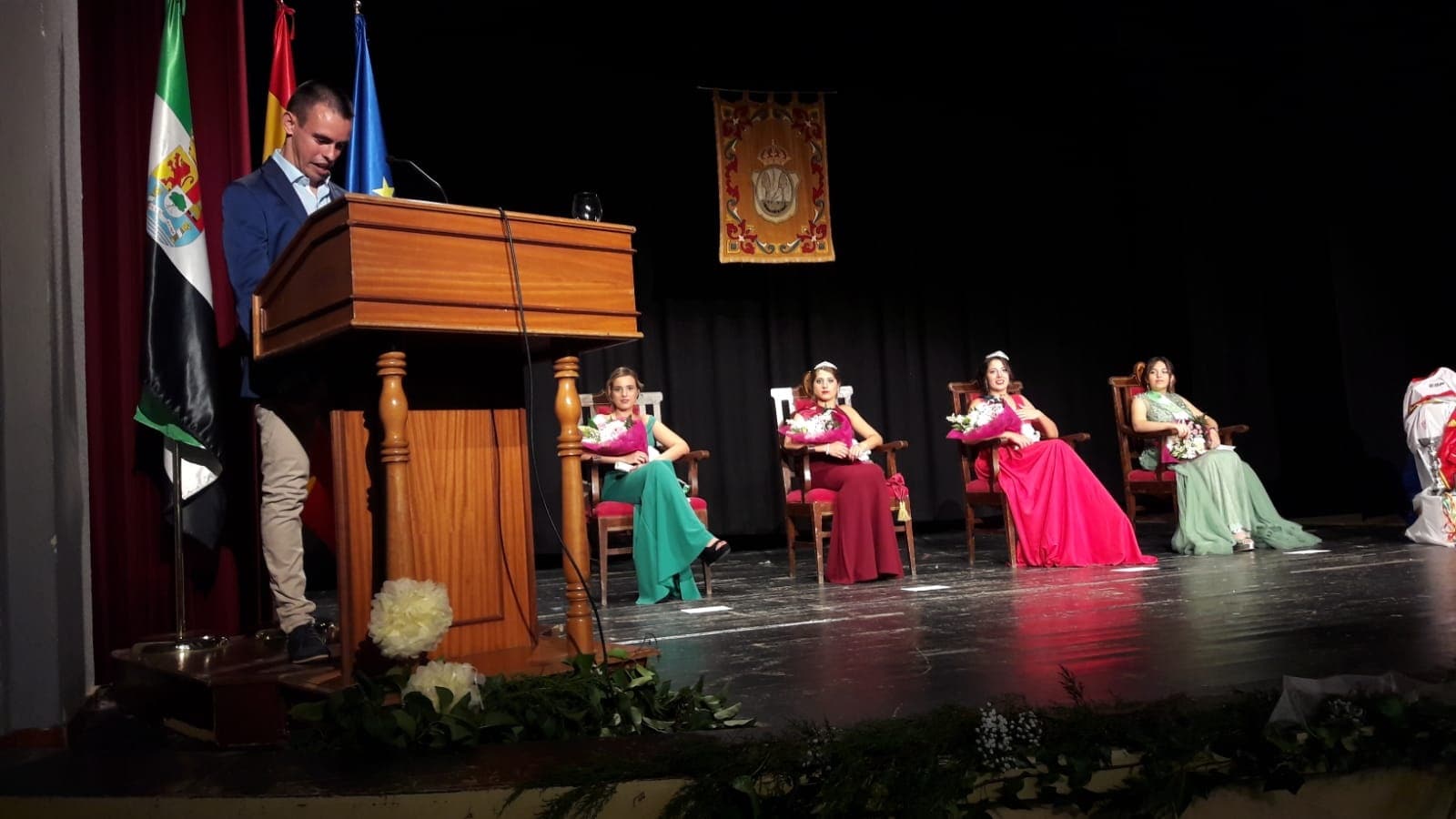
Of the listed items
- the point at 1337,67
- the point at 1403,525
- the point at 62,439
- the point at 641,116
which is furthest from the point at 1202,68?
the point at 62,439

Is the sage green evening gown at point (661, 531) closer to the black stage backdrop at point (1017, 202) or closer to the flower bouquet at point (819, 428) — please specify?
the flower bouquet at point (819, 428)

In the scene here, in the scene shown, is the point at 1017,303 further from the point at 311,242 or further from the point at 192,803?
the point at 192,803

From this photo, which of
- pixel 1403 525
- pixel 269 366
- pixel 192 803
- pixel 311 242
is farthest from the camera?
pixel 1403 525

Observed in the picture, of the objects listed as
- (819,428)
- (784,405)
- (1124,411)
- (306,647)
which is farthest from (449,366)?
(1124,411)

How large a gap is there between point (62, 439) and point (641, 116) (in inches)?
197

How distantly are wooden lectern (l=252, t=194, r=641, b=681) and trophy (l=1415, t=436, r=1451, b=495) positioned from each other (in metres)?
4.83

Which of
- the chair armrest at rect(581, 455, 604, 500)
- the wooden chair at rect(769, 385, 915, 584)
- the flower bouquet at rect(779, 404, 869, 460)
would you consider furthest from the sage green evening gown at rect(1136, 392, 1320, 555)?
the chair armrest at rect(581, 455, 604, 500)

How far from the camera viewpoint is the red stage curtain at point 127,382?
262cm

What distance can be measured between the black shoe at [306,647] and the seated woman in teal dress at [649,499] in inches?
87.4

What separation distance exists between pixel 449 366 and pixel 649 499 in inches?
100

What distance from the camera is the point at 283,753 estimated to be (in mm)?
1450

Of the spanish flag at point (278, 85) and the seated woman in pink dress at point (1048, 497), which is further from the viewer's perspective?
the seated woman in pink dress at point (1048, 497)

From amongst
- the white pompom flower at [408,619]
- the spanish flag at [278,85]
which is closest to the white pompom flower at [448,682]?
the white pompom flower at [408,619]

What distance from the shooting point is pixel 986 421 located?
539 cm
